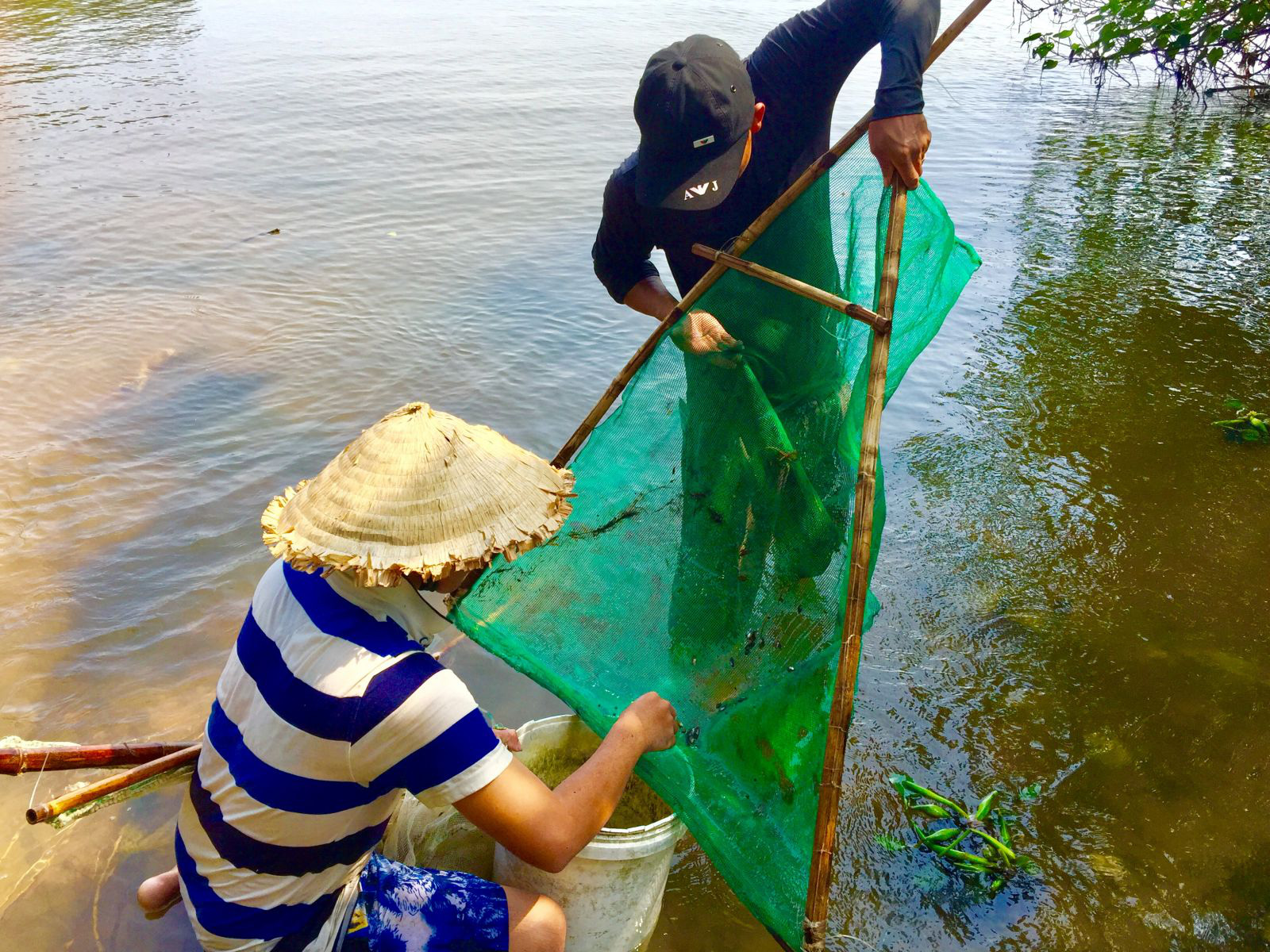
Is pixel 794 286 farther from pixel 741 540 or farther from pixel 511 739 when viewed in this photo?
pixel 511 739

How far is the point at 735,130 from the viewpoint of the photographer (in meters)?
2.44

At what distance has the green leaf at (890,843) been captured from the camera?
2.87 meters

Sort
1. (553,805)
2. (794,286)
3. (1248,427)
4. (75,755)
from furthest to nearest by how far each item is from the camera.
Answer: (1248,427) → (794,286) → (75,755) → (553,805)

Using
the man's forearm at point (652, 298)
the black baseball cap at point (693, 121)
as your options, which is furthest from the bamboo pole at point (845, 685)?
the man's forearm at point (652, 298)

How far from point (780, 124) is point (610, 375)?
3.42 meters

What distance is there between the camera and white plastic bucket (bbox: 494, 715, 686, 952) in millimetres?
2219

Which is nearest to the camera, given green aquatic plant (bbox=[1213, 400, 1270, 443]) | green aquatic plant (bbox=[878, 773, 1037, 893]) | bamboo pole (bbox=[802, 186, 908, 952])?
bamboo pole (bbox=[802, 186, 908, 952])

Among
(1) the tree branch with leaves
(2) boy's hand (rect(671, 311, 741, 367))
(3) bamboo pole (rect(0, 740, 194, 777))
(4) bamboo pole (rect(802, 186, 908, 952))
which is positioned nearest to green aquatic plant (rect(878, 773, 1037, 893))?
(4) bamboo pole (rect(802, 186, 908, 952))

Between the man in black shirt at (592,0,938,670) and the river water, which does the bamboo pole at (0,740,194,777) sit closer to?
the river water

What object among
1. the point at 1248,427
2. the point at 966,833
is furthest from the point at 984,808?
the point at 1248,427

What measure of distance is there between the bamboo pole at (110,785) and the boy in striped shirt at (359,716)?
332 mm

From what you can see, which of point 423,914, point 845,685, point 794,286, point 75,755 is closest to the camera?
point 845,685

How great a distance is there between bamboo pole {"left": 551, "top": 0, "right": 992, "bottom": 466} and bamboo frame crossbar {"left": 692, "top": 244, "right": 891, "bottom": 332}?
1.3 inches

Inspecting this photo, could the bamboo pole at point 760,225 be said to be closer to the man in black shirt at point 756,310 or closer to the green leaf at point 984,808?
the man in black shirt at point 756,310
